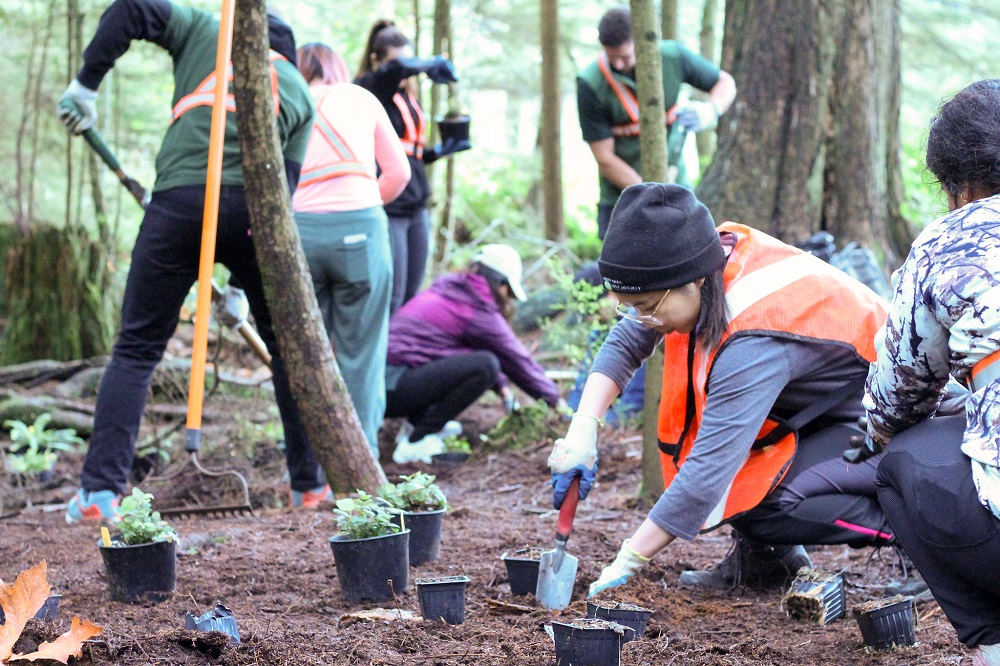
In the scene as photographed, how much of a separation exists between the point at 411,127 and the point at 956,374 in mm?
4637

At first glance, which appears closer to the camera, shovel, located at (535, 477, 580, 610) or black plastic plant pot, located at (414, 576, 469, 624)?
black plastic plant pot, located at (414, 576, 469, 624)

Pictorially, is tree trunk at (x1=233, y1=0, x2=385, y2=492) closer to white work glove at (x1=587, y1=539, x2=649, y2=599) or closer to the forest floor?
the forest floor

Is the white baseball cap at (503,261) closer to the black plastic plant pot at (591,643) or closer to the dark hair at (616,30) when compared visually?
the dark hair at (616,30)

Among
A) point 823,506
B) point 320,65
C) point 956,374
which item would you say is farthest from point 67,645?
point 320,65

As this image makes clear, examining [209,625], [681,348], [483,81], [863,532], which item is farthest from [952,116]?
[483,81]

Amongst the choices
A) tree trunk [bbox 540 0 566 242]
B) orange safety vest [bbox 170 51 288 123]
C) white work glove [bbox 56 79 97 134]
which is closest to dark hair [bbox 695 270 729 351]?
orange safety vest [bbox 170 51 288 123]

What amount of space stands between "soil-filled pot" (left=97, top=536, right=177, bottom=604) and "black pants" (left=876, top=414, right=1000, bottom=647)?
2040 mm

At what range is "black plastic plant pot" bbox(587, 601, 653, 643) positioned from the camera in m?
2.52

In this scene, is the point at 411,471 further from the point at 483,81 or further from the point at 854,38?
the point at 483,81

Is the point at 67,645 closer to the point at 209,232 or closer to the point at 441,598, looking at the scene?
the point at 441,598

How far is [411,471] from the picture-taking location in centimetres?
591

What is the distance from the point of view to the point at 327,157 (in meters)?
4.83

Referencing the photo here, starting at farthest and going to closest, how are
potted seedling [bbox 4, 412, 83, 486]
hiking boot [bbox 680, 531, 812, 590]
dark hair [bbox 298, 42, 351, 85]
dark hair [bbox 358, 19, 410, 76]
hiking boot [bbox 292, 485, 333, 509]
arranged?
dark hair [bbox 358, 19, 410, 76]
potted seedling [bbox 4, 412, 83, 486]
dark hair [bbox 298, 42, 351, 85]
hiking boot [bbox 292, 485, 333, 509]
hiking boot [bbox 680, 531, 812, 590]

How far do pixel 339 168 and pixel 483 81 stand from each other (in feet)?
35.6
